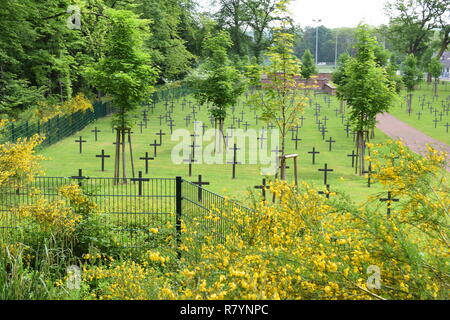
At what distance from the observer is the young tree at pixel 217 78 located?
1045 inches

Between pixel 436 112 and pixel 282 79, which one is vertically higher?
pixel 282 79

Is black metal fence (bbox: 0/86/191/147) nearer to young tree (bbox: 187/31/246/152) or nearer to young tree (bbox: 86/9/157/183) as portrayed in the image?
young tree (bbox: 187/31/246/152)

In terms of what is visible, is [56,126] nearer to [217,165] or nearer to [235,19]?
[217,165]

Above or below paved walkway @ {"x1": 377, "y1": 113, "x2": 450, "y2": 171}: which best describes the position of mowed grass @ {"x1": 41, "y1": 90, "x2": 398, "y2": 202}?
below

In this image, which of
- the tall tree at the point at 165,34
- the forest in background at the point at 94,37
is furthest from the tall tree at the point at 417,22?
the tall tree at the point at 165,34

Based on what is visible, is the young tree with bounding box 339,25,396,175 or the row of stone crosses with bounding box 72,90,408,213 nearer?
the row of stone crosses with bounding box 72,90,408,213

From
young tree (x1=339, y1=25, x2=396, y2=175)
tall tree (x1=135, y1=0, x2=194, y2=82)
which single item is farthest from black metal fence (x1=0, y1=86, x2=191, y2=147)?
young tree (x1=339, y1=25, x2=396, y2=175)

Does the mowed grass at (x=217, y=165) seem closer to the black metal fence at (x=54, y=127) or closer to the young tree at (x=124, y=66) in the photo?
the black metal fence at (x=54, y=127)

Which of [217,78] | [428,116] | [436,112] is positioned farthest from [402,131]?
[217,78]

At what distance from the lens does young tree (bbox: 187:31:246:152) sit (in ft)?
87.0

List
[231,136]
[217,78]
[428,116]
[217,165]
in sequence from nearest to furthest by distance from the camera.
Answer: [217,165], [217,78], [231,136], [428,116]

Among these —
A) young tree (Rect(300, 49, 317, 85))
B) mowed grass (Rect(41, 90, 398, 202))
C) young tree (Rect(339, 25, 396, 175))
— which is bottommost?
mowed grass (Rect(41, 90, 398, 202))

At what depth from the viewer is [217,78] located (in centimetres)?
2678

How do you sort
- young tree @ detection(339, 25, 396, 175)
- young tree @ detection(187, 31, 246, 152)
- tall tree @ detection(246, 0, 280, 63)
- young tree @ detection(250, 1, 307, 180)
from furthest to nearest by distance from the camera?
tall tree @ detection(246, 0, 280, 63) < young tree @ detection(187, 31, 246, 152) < young tree @ detection(339, 25, 396, 175) < young tree @ detection(250, 1, 307, 180)
